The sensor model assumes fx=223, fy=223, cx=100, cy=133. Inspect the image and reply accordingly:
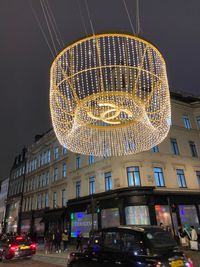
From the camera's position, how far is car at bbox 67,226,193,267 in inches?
212

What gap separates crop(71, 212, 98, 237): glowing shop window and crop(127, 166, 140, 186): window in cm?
524

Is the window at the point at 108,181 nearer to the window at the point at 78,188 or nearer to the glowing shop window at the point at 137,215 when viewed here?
the glowing shop window at the point at 137,215

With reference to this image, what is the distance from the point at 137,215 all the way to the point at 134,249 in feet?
42.9

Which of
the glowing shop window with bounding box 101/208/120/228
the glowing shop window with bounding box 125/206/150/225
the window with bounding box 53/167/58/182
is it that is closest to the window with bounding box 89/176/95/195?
the glowing shop window with bounding box 101/208/120/228

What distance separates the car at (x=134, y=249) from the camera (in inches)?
212

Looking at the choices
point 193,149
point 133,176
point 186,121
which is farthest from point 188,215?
point 186,121

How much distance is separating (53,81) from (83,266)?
5830 mm

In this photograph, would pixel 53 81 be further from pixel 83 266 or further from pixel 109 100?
pixel 83 266

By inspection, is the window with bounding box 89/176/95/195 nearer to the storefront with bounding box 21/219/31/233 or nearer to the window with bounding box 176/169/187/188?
the window with bounding box 176/169/187/188

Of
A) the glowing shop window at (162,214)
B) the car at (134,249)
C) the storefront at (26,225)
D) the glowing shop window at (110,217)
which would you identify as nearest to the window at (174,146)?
the glowing shop window at (162,214)

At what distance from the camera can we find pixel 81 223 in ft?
74.2

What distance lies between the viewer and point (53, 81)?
6883mm

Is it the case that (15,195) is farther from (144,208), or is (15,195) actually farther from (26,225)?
(144,208)

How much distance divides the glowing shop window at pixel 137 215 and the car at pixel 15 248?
300 inches
